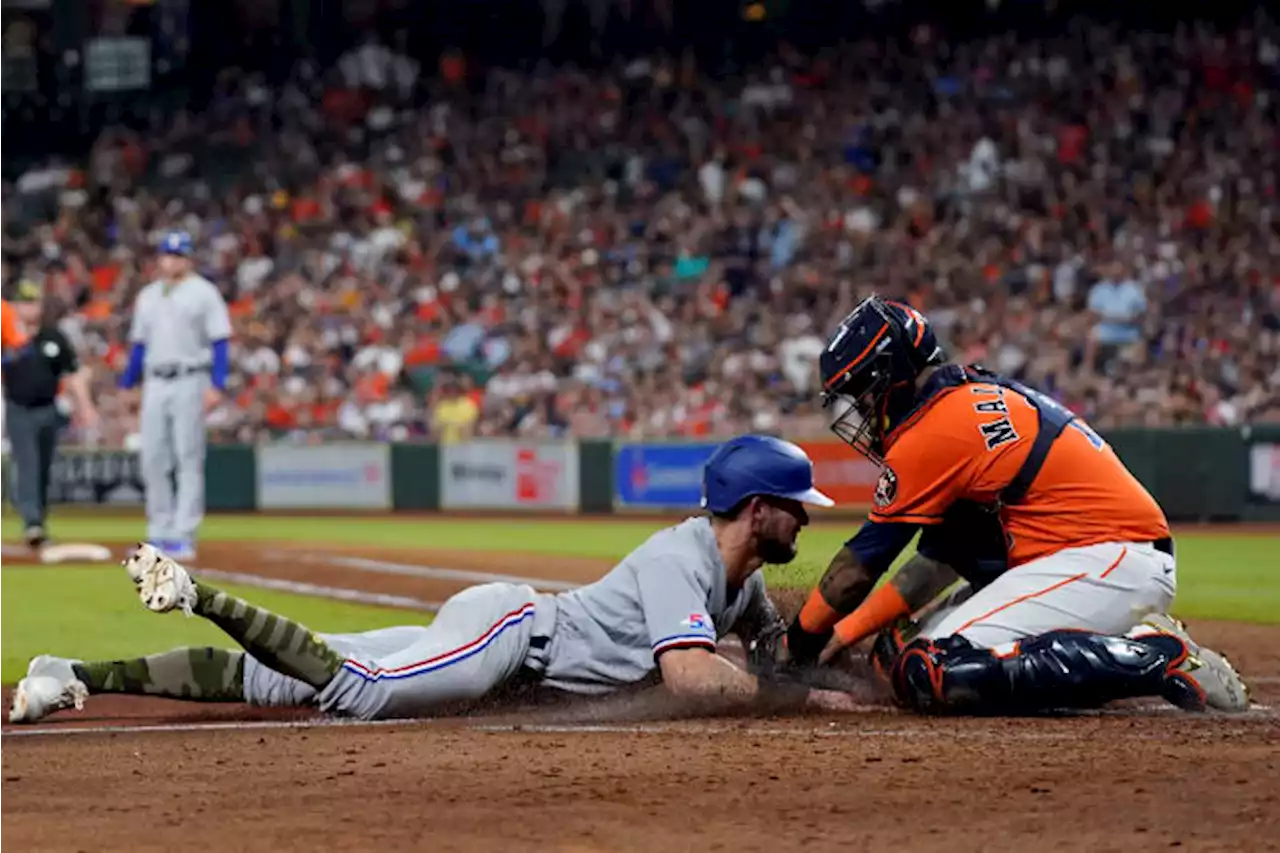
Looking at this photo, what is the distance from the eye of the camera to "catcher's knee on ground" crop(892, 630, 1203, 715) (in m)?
6.46

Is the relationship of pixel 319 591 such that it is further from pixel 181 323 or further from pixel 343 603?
pixel 181 323

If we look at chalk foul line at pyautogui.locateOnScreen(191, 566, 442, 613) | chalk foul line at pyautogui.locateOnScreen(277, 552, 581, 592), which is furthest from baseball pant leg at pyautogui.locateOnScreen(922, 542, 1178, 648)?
chalk foul line at pyautogui.locateOnScreen(277, 552, 581, 592)

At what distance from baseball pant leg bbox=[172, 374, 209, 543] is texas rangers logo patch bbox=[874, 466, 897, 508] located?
826 centimetres

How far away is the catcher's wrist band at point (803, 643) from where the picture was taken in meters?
6.84

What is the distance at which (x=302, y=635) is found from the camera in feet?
21.7

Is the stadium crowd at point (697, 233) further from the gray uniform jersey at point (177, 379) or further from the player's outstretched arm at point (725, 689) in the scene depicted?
the player's outstretched arm at point (725, 689)

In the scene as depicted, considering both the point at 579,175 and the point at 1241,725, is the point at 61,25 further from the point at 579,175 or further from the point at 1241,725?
the point at 1241,725

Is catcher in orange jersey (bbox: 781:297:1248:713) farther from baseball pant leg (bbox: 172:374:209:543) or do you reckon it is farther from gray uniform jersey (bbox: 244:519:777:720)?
baseball pant leg (bbox: 172:374:209:543)

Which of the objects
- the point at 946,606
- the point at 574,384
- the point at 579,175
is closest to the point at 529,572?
the point at 946,606

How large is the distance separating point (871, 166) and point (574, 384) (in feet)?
17.1

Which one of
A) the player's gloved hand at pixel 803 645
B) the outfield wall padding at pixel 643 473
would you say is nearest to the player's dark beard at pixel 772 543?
the player's gloved hand at pixel 803 645

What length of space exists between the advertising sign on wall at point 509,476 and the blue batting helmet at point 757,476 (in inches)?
651

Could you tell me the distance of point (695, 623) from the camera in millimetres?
6434

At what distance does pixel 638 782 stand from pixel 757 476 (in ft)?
5.14
